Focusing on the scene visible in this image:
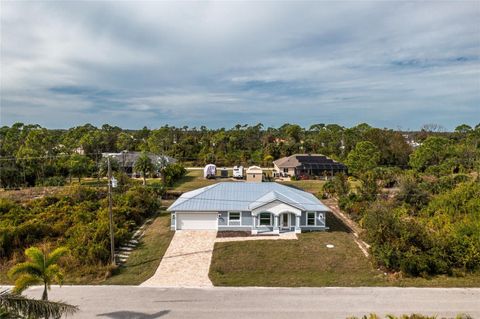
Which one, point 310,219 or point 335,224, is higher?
point 310,219

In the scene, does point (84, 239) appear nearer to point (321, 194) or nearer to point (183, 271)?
point (183, 271)

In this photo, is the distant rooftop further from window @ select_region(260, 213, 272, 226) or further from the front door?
window @ select_region(260, 213, 272, 226)

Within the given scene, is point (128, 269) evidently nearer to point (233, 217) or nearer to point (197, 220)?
point (197, 220)

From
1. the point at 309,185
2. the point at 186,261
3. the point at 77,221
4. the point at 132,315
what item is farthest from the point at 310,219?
the point at 309,185

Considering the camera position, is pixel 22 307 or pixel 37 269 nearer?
pixel 22 307

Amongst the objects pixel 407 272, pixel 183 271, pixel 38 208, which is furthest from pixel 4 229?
pixel 407 272

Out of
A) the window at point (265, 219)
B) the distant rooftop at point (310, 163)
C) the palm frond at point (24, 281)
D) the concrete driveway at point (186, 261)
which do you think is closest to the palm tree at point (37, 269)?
the palm frond at point (24, 281)
